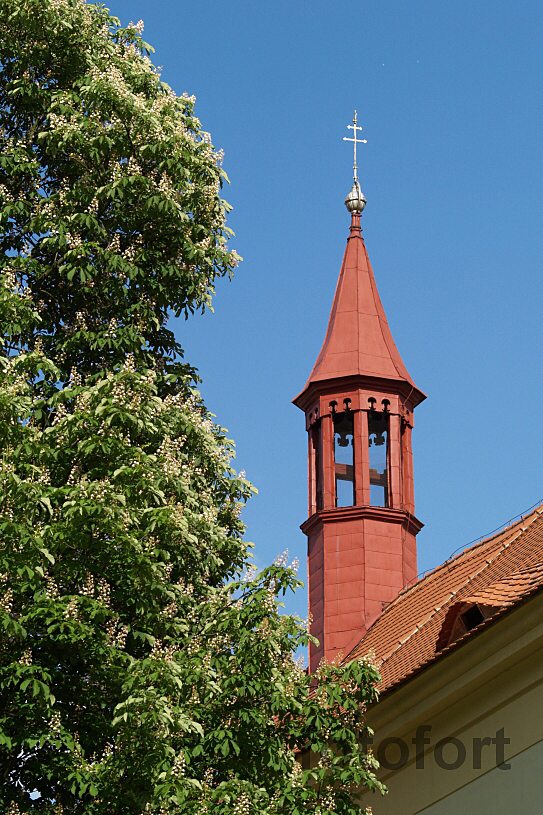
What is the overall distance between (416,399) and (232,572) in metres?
13.4

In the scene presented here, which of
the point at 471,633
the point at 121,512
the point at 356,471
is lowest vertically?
the point at 471,633

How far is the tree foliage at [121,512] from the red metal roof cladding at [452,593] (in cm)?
203

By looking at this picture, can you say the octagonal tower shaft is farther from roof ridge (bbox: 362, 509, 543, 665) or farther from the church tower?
roof ridge (bbox: 362, 509, 543, 665)

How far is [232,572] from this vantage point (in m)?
15.3

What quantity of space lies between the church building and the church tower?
3cm

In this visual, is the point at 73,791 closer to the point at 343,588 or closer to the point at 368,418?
the point at 343,588

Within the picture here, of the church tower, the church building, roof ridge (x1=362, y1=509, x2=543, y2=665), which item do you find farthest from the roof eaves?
the church tower

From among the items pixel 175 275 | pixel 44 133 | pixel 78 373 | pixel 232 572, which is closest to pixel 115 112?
pixel 44 133

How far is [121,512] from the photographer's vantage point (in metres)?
12.2

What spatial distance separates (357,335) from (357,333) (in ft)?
0.26

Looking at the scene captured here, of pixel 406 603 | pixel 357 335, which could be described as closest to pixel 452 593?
pixel 406 603

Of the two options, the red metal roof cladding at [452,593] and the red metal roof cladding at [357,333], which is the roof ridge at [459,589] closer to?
the red metal roof cladding at [452,593]

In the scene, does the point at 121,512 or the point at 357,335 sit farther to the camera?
the point at 357,335

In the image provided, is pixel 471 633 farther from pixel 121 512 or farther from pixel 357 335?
pixel 357 335
